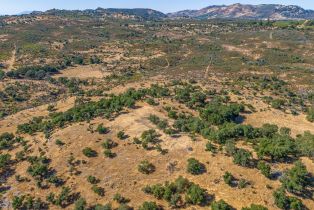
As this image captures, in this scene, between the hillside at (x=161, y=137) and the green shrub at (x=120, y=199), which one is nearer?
the green shrub at (x=120, y=199)

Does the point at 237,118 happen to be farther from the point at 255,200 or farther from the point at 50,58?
the point at 50,58

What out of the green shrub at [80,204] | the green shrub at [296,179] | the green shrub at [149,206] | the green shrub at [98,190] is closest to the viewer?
the green shrub at [149,206]

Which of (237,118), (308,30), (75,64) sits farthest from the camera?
(308,30)

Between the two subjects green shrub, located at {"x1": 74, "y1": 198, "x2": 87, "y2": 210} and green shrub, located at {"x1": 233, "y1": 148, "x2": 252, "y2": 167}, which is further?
green shrub, located at {"x1": 233, "y1": 148, "x2": 252, "y2": 167}

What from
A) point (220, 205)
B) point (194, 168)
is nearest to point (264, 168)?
point (194, 168)

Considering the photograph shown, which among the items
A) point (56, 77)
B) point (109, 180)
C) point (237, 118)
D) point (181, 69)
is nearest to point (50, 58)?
point (56, 77)

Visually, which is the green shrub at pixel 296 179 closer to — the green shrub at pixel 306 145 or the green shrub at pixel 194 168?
the green shrub at pixel 306 145

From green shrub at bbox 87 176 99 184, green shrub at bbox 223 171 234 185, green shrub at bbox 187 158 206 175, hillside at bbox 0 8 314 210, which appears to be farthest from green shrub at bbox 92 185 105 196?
green shrub at bbox 223 171 234 185

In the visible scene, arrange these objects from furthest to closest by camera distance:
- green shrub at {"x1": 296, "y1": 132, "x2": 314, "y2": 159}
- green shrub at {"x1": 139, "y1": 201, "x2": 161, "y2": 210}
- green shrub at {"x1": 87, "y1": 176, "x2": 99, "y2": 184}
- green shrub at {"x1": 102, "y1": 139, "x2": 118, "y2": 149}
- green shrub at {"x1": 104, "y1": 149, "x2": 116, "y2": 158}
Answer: green shrub at {"x1": 102, "y1": 139, "x2": 118, "y2": 149}
green shrub at {"x1": 104, "y1": 149, "x2": 116, "y2": 158}
green shrub at {"x1": 296, "y1": 132, "x2": 314, "y2": 159}
green shrub at {"x1": 87, "y1": 176, "x2": 99, "y2": 184}
green shrub at {"x1": 139, "y1": 201, "x2": 161, "y2": 210}

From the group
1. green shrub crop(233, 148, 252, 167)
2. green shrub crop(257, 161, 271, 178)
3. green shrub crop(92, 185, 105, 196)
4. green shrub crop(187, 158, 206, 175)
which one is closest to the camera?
green shrub crop(92, 185, 105, 196)

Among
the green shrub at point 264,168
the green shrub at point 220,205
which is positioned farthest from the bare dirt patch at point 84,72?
the green shrub at point 220,205

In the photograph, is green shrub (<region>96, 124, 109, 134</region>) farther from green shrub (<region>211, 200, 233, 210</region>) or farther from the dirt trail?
the dirt trail
